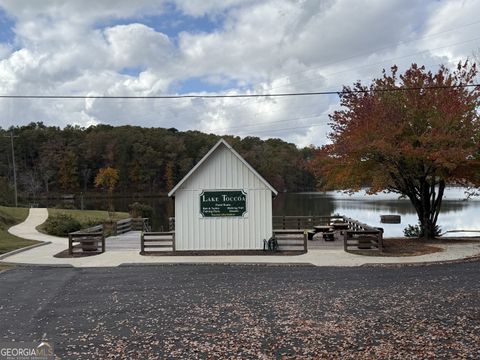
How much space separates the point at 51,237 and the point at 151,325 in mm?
18432

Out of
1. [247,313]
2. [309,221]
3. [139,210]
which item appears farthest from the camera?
[139,210]

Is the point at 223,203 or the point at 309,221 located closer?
the point at 223,203

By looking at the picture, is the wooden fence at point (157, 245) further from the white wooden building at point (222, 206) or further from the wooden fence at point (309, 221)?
the wooden fence at point (309, 221)

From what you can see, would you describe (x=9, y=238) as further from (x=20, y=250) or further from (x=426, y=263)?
(x=426, y=263)

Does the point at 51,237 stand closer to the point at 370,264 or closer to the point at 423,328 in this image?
the point at 370,264

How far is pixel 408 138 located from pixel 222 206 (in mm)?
9093

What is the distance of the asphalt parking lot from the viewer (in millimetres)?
7039

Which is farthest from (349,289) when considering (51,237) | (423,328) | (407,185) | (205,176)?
(51,237)

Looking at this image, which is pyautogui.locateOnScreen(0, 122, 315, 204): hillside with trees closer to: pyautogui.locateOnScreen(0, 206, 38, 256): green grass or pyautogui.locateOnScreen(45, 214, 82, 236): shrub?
pyautogui.locateOnScreen(0, 206, 38, 256): green grass

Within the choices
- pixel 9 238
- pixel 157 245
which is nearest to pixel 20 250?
pixel 9 238

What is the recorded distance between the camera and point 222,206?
18.5 meters

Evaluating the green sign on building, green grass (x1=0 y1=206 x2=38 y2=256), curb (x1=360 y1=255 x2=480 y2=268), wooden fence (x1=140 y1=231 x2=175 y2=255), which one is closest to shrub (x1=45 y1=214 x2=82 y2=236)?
green grass (x1=0 y1=206 x2=38 y2=256)

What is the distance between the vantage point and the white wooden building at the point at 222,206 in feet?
60.7

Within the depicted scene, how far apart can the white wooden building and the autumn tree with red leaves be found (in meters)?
5.05
